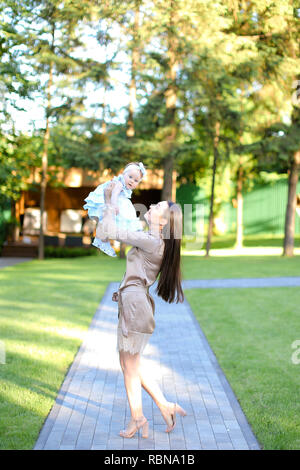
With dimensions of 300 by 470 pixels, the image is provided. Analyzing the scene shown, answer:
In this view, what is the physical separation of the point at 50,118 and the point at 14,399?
19121mm

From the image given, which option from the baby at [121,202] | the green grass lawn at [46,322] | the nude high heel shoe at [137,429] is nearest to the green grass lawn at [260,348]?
the green grass lawn at [46,322]

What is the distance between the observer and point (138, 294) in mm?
4160

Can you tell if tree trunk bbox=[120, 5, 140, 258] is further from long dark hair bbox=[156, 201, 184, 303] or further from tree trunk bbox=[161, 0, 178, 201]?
long dark hair bbox=[156, 201, 184, 303]

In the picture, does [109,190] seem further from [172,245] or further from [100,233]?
[172,245]

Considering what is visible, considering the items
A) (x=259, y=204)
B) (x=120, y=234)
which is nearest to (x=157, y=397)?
(x=120, y=234)

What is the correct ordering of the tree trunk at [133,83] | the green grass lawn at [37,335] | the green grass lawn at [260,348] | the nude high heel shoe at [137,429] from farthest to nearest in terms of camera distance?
the tree trunk at [133,83] < the green grass lawn at [37,335] < the green grass lawn at [260,348] < the nude high heel shoe at [137,429]

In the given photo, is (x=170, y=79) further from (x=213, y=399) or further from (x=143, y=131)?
(x=213, y=399)

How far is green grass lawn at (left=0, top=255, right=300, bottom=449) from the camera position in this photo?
5104 millimetres

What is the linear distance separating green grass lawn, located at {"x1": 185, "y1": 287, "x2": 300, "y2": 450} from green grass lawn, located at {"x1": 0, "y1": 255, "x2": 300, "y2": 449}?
0.17 feet

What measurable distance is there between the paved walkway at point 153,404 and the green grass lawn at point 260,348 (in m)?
0.16

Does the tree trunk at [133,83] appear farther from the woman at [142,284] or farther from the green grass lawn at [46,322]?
the woman at [142,284]

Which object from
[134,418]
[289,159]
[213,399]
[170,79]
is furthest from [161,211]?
[289,159]

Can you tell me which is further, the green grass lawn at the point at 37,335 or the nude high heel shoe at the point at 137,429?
the green grass lawn at the point at 37,335

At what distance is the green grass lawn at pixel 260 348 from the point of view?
4797 millimetres
